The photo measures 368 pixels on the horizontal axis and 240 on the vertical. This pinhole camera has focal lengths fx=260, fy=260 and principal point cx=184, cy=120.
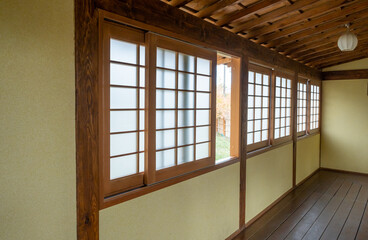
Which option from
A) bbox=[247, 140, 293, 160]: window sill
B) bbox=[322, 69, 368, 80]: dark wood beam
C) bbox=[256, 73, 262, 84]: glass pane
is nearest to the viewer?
bbox=[247, 140, 293, 160]: window sill

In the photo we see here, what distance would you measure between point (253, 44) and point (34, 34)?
9.00ft

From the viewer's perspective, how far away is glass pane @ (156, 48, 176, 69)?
7.06ft

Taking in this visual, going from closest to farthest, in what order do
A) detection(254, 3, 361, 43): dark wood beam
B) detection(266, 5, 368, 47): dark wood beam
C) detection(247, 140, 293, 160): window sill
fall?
detection(254, 3, 361, 43): dark wood beam < detection(266, 5, 368, 47): dark wood beam < detection(247, 140, 293, 160): window sill

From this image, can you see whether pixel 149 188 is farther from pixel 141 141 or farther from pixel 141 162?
pixel 141 141

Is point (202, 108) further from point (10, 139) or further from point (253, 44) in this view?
point (10, 139)

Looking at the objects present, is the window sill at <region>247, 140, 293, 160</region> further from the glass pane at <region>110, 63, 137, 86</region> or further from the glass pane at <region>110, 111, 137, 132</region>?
the glass pane at <region>110, 63, 137, 86</region>

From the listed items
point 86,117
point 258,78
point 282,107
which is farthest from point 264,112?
point 86,117

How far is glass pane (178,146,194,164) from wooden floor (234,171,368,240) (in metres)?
1.35

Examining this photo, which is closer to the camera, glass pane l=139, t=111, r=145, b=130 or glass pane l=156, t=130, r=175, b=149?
glass pane l=139, t=111, r=145, b=130

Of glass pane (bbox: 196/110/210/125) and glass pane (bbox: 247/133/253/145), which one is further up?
glass pane (bbox: 196/110/210/125)

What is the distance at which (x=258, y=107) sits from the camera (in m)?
3.84

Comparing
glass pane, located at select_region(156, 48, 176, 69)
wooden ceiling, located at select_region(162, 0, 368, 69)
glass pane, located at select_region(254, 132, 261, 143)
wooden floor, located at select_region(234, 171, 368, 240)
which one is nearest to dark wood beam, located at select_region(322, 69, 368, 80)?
wooden ceiling, located at select_region(162, 0, 368, 69)

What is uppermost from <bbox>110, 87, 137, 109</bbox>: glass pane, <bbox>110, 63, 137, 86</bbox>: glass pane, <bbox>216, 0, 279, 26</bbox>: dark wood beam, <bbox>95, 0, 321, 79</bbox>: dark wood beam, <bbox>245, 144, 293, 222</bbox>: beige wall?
<bbox>216, 0, 279, 26</bbox>: dark wood beam

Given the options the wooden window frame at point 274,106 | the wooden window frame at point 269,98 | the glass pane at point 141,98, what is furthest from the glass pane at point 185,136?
the wooden window frame at point 274,106
